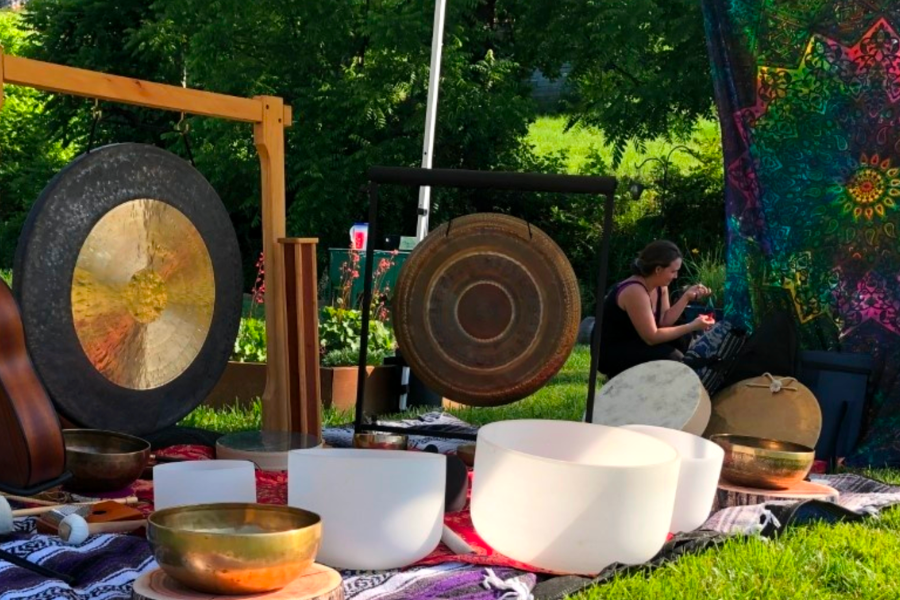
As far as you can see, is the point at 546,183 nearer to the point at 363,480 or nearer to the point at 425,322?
the point at 425,322

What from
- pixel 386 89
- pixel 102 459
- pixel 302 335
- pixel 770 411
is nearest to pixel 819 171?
pixel 770 411

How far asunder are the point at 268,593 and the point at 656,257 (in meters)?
3.55

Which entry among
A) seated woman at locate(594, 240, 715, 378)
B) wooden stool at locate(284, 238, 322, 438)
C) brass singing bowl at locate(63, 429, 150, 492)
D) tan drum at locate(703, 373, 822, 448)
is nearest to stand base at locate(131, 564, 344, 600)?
brass singing bowl at locate(63, 429, 150, 492)

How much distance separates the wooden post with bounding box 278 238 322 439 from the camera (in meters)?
4.50

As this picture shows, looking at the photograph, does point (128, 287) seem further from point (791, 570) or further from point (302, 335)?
point (791, 570)

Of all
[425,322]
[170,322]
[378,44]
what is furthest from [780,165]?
[378,44]

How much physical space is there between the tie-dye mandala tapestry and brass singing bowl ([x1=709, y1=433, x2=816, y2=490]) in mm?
1377

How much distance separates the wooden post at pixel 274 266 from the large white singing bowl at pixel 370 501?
69.9 inches

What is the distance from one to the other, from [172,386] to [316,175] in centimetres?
953

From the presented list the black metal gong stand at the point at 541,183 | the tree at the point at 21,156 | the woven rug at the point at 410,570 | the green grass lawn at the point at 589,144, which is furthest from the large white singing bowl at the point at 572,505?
the tree at the point at 21,156

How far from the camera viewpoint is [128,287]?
421 centimetres

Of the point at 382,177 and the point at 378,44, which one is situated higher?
the point at 378,44

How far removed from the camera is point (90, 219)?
3990 mm

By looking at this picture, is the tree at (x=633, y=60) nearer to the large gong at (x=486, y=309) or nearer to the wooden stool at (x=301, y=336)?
the large gong at (x=486, y=309)
